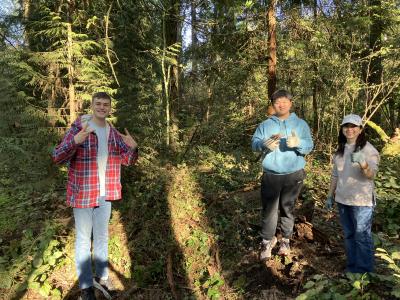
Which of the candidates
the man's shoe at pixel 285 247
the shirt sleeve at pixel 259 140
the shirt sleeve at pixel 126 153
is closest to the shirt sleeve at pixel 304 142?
the shirt sleeve at pixel 259 140

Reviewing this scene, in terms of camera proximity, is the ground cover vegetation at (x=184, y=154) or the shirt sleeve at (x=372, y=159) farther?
the ground cover vegetation at (x=184, y=154)

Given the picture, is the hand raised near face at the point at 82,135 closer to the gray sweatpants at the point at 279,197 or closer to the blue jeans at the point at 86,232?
the blue jeans at the point at 86,232

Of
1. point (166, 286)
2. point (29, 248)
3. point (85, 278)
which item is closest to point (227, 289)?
point (166, 286)

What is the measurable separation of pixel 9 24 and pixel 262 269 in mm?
7872

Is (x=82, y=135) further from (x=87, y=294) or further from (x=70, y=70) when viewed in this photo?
(x=70, y=70)

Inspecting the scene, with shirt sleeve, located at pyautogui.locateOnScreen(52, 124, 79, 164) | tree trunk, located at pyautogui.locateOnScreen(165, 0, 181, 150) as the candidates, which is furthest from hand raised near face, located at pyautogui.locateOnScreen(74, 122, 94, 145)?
tree trunk, located at pyautogui.locateOnScreen(165, 0, 181, 150)

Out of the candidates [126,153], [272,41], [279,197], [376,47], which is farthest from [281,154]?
[376,47]

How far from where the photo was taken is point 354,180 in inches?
150

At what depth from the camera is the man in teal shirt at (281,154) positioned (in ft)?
13.7

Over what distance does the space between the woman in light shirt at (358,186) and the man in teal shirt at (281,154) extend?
47 centimetres

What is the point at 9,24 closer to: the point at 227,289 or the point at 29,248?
the point at 29,248

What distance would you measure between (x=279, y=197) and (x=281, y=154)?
0.59 metres

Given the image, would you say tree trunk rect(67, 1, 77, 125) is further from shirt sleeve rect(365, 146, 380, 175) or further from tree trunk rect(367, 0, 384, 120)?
tree trunk rect(367, 0, 384, 120)

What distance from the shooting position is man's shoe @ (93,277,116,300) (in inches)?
168
